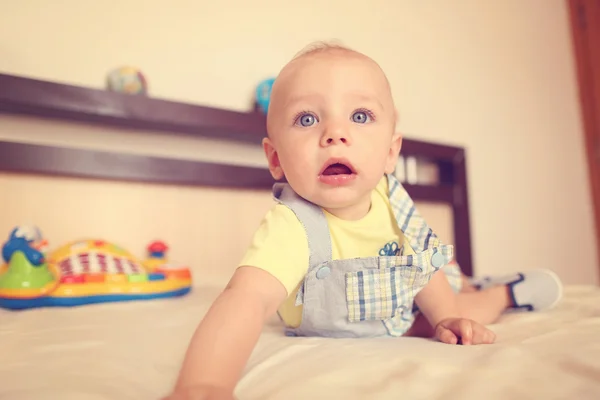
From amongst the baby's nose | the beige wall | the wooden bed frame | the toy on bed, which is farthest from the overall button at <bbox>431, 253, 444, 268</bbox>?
the beige wall

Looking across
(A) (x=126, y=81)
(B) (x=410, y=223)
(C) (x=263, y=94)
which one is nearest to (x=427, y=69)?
(C) (x=263, y=94)

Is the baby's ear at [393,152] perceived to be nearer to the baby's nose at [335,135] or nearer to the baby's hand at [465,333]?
the baby's nose at [335,135]

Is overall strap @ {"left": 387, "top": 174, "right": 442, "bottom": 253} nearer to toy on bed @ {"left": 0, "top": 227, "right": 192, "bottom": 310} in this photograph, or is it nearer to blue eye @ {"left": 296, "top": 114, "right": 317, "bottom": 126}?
blue eye @ {"left": 296, "top": 114, "right": 317, "bottom": 126}

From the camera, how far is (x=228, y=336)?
48 cm

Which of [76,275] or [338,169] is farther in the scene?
[76,275]

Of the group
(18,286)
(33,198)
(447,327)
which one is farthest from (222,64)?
(447,327)

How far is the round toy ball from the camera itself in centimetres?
142

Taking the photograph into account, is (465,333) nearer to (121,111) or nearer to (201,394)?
(201,394)

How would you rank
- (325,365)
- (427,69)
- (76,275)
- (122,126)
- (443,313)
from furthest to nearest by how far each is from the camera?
1. (427,69)
2. (122,126)
3. (76,275)
4. (443,313)
5. (325,365)

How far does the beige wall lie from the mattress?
955 millimetres

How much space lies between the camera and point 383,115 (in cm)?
72

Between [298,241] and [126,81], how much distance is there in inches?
40.6

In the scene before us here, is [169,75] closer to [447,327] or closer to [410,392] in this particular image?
[447,327]

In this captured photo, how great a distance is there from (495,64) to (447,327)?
2.29 metres
